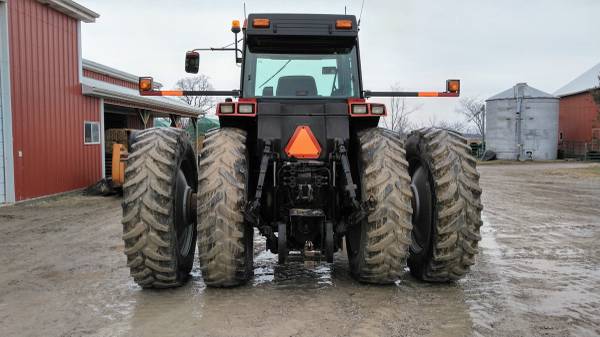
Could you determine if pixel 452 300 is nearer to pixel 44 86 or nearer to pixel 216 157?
pixel 216 157

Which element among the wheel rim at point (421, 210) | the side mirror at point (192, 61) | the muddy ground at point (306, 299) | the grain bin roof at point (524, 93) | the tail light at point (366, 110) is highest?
the grain bin roof at point (524, 93)

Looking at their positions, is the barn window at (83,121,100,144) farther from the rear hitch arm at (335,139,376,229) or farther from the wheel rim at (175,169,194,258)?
the rear hitch arm at (335,139,376,229)

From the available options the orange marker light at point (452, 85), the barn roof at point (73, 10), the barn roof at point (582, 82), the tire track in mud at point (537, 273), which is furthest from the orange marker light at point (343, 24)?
the barn roof at point (582, 82)

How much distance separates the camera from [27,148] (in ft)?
46.1

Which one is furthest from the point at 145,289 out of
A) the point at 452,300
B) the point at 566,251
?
the point at 566,251

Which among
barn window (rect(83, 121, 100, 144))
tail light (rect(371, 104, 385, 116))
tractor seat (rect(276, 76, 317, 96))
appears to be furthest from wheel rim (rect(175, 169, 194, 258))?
barn window (rect(83, 121, 100, 144))

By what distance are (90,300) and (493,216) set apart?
27.1ft

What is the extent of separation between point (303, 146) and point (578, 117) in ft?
129

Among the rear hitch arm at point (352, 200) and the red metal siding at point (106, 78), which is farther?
the red metal siding at point (106, 78)

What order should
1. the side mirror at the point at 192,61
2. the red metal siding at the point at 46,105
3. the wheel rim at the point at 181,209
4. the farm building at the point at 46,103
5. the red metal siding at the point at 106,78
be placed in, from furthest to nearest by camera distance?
the red metal siding at the point at 106,78, the red metal siding at the point at 46,105, the farm building at the point at 46,103, the side mirror at the point at 192,61, the wheel rim at the point at 181,209

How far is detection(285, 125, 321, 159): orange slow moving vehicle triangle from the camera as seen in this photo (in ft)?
17.2

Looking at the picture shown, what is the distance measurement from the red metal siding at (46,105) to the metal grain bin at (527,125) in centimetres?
2812

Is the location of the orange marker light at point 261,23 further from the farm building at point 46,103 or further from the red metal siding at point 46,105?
the red metal siding at point 46,105

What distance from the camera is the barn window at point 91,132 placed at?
17.4 meters
